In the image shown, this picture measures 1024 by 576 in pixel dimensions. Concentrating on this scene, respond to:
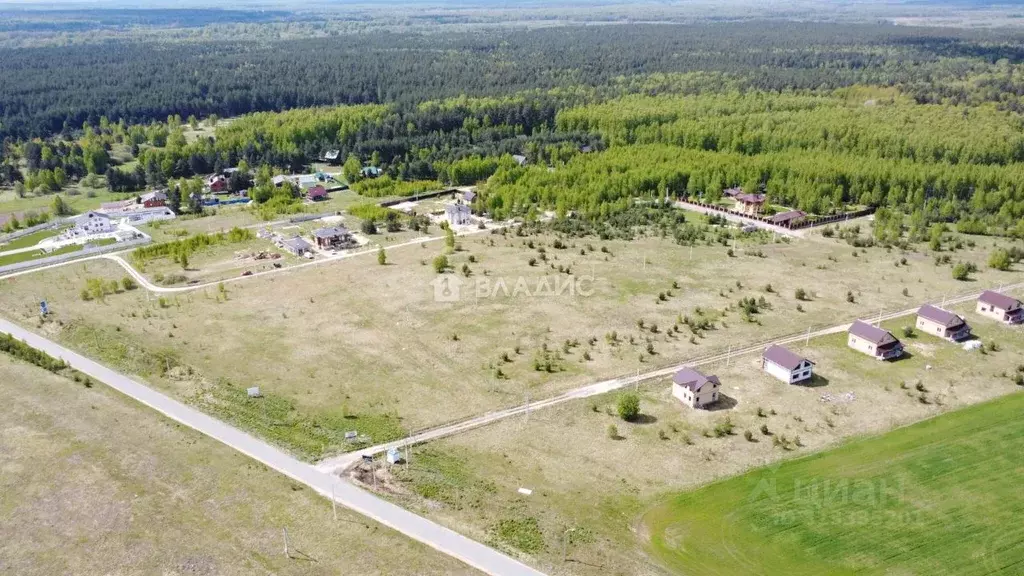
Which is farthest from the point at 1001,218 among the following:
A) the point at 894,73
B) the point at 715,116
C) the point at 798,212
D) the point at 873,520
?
the point at 894,73

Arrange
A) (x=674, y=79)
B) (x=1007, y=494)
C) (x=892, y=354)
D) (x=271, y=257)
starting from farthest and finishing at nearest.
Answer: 1. (x=674, y=79)
2. (x=271, y=257)
3. (x=892, y=354)
4. (x=1007, y=494)

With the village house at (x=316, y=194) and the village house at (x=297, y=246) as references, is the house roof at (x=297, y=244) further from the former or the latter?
the village house at (x=316, y=194)

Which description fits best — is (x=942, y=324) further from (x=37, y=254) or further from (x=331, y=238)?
(x=37, y=254)

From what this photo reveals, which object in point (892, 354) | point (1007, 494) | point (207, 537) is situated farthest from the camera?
point (892, 354)

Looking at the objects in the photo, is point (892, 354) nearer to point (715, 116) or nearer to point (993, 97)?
point (715, 116)

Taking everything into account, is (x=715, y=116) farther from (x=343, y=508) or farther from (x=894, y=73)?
(x=343, y=508)

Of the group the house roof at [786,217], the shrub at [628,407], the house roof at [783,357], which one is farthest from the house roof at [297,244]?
the house roof at [786,217]

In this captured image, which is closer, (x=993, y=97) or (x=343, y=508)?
(x=343, y=508)
